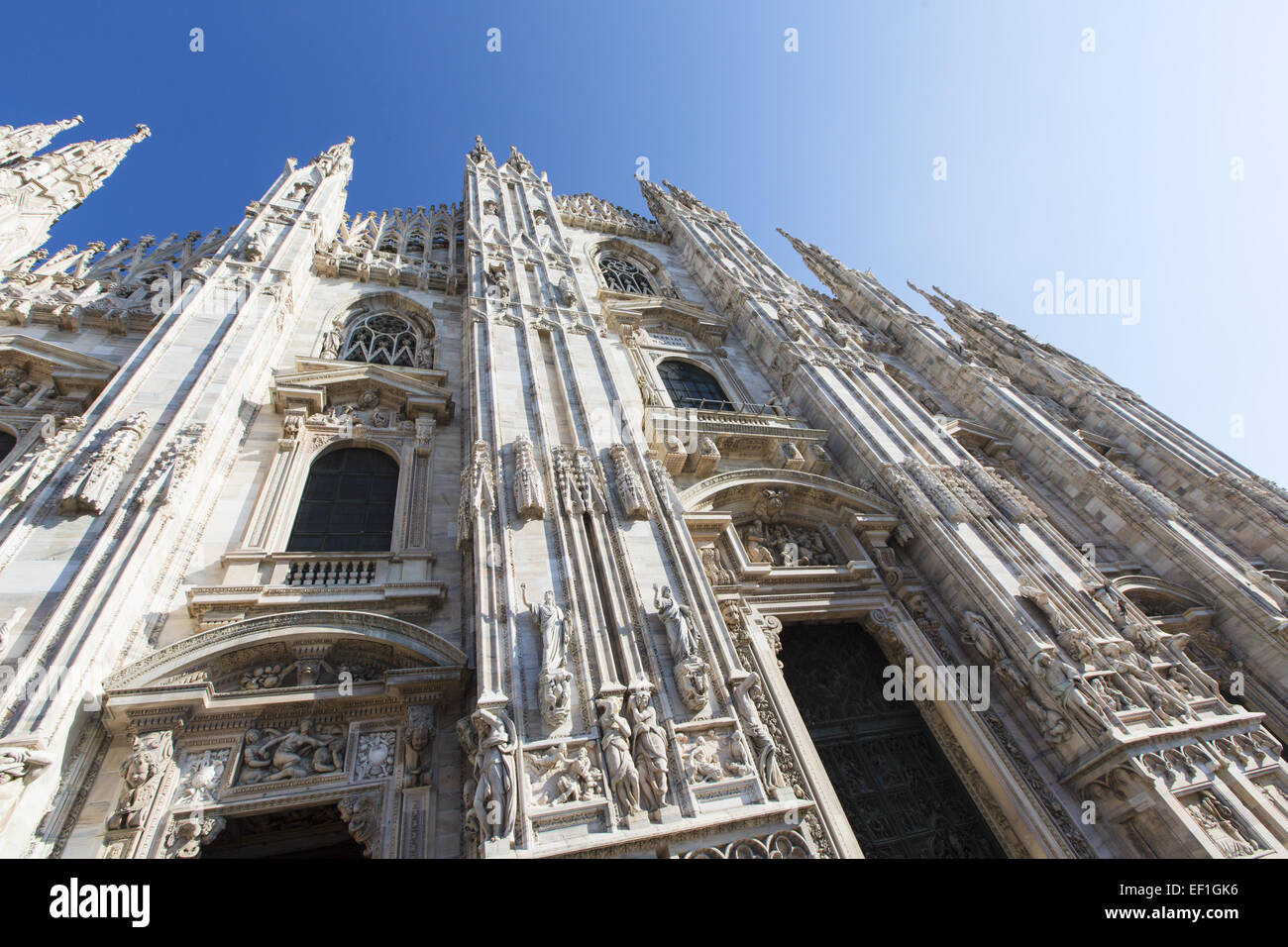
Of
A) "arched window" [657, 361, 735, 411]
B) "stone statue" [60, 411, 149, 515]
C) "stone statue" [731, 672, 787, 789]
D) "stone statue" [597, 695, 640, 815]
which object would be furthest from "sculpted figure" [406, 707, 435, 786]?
"arched window" [657, 361, 735, 411]

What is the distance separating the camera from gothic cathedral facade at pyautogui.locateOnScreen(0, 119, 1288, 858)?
594 centimetres

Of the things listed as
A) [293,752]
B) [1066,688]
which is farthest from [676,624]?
[1066,688]

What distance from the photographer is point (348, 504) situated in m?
10.0

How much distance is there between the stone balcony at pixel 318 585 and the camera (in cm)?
744

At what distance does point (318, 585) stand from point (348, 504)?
2.34m

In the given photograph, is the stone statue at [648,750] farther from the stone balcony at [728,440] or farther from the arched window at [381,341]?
the arched window at [381,341]

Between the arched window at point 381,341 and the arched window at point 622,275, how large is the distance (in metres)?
8.56

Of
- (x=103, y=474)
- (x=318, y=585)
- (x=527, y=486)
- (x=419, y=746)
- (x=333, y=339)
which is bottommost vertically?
(x=419, y=746)

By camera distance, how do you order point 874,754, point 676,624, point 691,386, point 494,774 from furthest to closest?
1. point 691,386
2. point 874,754
3. point 676,624
4. point 494,774

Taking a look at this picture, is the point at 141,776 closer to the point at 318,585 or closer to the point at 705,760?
the point at 318,585

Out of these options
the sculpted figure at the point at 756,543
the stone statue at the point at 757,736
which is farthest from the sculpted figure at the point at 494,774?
Result: the sculpted figure at the point at 756,543
